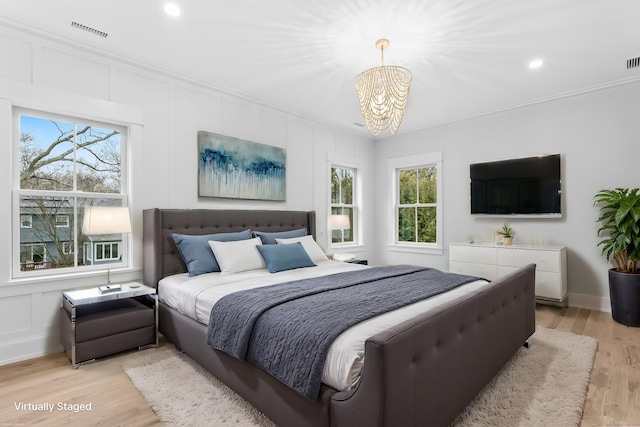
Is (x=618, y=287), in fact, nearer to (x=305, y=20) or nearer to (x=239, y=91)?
(x=305, y=20)

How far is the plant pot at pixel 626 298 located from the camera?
3303mm

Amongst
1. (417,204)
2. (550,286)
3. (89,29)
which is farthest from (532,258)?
(89,29)

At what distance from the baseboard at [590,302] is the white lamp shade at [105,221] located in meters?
4.99

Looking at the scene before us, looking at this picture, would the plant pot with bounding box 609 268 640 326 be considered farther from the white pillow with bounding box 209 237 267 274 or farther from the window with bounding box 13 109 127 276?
the window with bounding box 13 109 127 276

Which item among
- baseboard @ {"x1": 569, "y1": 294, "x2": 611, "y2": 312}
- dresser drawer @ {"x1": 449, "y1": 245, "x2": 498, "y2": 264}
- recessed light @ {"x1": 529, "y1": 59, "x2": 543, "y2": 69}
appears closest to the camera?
recessed light @ {"x1": 529, "y1": 59, "x2": 543, "y2": 69}

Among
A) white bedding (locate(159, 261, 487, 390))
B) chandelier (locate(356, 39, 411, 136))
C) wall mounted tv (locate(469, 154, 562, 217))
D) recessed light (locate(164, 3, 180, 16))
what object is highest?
recessed light (locate(164, 3, 180, 16))

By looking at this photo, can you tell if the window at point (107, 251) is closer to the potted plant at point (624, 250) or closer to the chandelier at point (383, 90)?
the chandelier at point (383, 90)

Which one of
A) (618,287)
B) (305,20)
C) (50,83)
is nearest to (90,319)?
(50,83)

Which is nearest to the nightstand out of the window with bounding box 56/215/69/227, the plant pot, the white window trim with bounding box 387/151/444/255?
the window with bounding box 56/215/69/227

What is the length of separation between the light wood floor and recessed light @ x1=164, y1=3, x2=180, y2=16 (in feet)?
8.77

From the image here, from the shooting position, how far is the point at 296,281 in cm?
267

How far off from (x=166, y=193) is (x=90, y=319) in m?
1.37

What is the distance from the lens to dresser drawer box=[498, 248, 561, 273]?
378 centimetres

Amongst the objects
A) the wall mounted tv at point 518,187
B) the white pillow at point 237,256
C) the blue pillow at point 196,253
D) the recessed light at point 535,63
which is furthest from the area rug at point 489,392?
the recessed light at point 535,63
